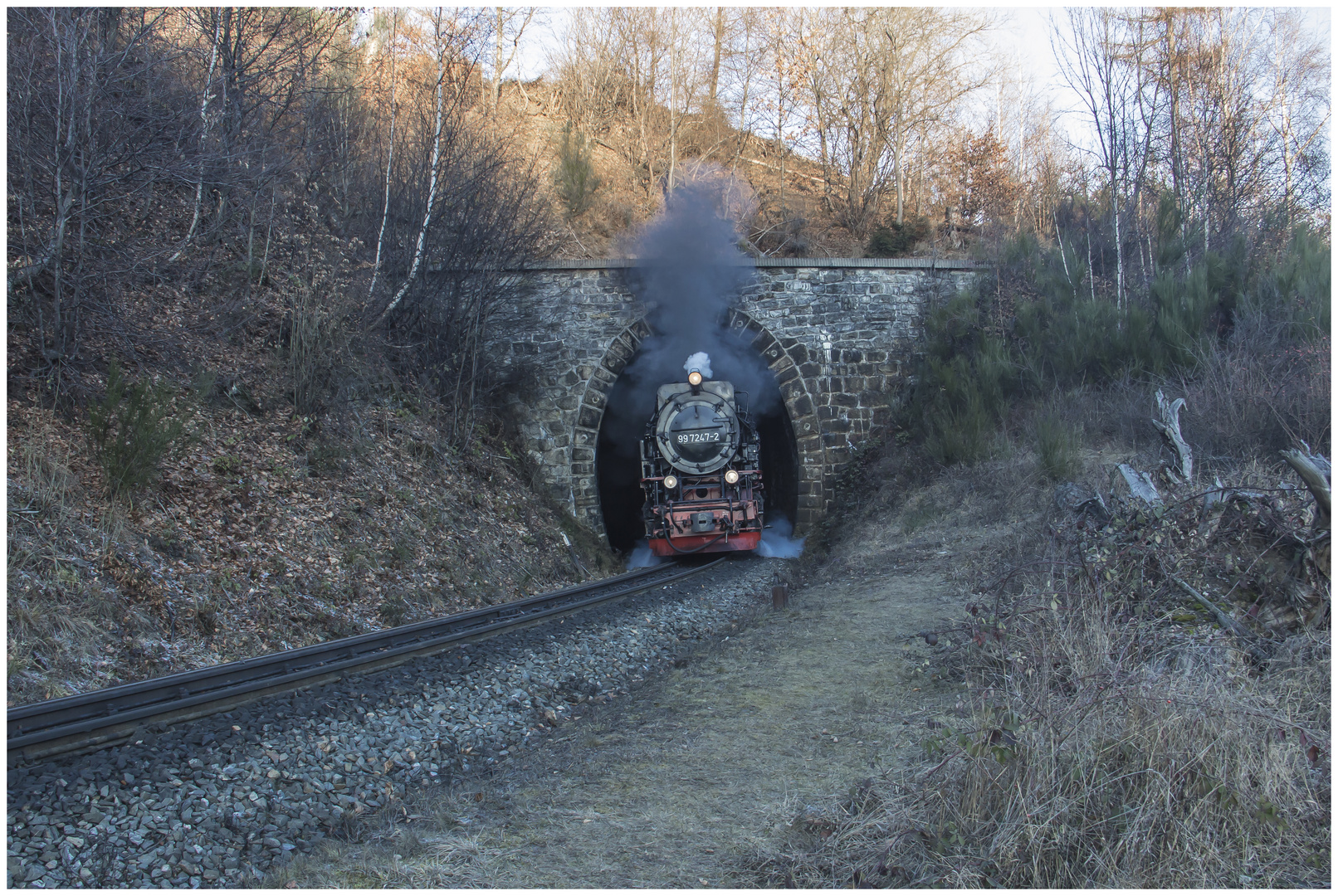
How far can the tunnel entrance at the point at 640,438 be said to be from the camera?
18672 mm

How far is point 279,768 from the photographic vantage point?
15.9ft

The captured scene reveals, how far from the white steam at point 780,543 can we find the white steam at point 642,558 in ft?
6.65

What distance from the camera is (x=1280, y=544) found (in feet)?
18.4

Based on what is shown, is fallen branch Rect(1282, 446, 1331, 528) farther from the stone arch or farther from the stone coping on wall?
the stone coping on wall

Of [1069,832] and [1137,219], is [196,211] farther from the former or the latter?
[1137,219]

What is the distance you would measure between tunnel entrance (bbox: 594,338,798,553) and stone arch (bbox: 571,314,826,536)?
356 mm

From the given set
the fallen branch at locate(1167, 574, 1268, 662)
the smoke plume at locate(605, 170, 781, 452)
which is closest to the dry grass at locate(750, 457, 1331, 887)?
the fallen branch at locate(1167, 574, 1268, 662)

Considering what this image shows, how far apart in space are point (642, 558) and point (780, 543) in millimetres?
2860

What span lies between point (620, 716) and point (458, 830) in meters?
2.09

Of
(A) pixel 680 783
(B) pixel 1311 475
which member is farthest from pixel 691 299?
(A) pixel 680 783

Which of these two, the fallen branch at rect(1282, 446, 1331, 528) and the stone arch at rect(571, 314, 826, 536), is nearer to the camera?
the fallen branch at rect(1282, 446, 1331, 528)

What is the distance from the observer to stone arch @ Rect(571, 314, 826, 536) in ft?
57.3

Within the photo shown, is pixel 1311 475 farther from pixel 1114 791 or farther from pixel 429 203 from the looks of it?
pixel 429 203

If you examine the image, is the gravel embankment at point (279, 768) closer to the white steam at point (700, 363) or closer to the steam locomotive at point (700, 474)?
the steam locomotive at point (700, 474)
